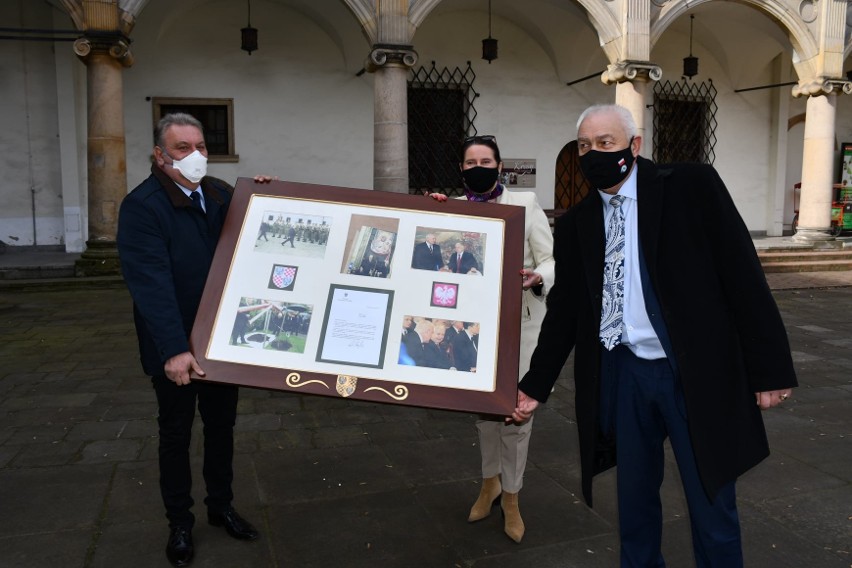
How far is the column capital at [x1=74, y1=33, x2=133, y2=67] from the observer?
30.0 ft

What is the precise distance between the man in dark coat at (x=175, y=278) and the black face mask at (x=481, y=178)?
1094 mm

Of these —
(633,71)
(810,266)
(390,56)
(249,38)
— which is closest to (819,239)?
(810,266)

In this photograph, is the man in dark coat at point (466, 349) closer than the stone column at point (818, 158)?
Yes

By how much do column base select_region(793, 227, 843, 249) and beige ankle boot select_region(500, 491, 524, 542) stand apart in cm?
1269

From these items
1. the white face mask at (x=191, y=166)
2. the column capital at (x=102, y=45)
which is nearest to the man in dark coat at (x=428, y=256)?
the white face mask at (x=191, y=166)

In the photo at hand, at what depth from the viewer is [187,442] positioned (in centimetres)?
288

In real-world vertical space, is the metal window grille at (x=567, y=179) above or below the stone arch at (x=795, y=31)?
below

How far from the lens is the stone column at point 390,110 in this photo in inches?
387

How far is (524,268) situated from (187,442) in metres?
1.63

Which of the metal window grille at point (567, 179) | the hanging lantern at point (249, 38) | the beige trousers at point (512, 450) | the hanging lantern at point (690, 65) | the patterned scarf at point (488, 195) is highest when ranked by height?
the hanging lantern at point (690, 65)

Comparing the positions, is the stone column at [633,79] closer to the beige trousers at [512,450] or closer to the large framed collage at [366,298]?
the beige trousers at [512,450]

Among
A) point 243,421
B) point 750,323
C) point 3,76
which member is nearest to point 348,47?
point 3,76

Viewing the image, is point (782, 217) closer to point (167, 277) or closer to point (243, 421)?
point (243, 421)

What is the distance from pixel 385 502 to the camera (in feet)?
11.2
